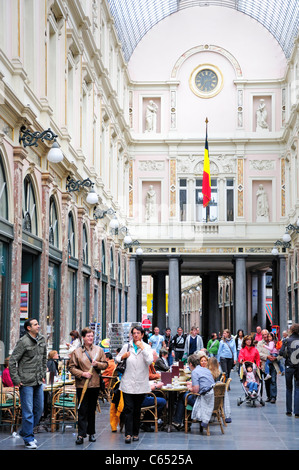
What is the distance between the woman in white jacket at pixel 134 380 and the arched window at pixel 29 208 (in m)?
6.00

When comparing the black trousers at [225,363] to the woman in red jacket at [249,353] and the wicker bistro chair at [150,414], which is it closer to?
the woman in red jacket at [249,353]

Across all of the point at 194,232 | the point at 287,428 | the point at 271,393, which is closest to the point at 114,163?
the point at 194,232

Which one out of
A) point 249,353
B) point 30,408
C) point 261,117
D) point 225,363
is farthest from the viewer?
point 261,117

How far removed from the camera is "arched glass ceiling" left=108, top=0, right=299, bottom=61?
36.8 m

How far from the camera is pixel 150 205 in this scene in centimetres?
3925

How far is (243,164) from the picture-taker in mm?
39500

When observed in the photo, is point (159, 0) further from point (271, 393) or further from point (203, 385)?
point (203, 385)

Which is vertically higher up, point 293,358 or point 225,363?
point 293,358

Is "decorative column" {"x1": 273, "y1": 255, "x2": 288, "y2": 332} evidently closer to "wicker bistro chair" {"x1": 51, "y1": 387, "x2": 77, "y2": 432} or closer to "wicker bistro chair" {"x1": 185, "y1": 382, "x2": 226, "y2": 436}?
"wicker bistro chair" {"x1": 185, "y1": 382, "x2": 226, "y2": 436}

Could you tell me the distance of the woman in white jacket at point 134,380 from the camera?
34.6ft

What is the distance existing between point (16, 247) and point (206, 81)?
92.2 ft

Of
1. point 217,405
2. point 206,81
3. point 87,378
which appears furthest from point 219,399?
point 206,81

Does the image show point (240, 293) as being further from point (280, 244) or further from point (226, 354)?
point (226, 354)

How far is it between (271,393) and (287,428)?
4349mm
